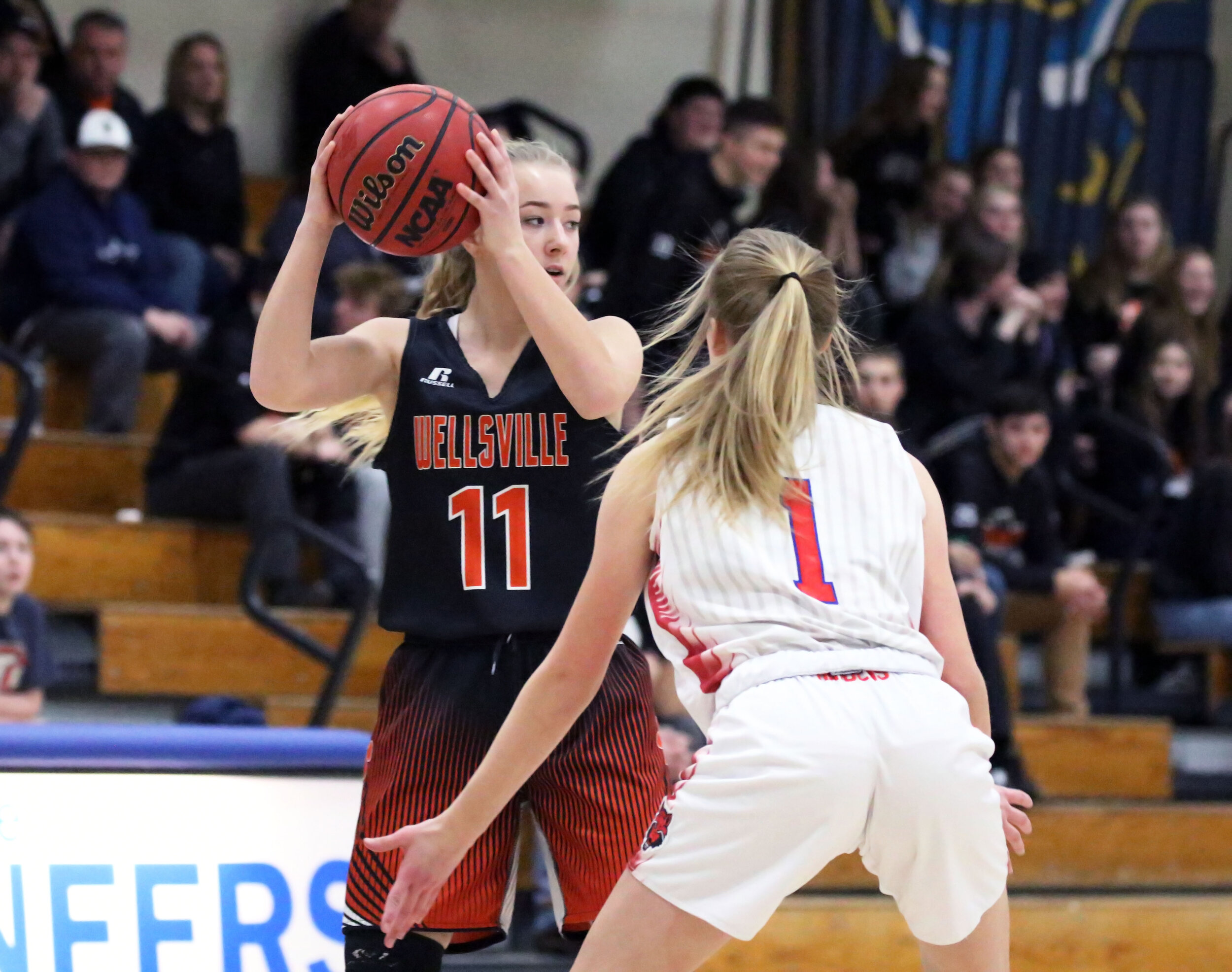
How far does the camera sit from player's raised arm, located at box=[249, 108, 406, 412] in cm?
263

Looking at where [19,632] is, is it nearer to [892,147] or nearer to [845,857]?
[845,857]

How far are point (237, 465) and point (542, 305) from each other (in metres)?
3.52

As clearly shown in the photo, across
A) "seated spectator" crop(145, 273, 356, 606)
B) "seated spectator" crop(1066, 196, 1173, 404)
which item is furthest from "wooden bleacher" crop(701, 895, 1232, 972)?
"seated spectator" crop(1066, 196, 1173, 404)

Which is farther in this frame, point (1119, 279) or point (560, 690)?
point (1119, 279)

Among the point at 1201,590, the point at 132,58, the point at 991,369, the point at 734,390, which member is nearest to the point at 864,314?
the point at 991,369

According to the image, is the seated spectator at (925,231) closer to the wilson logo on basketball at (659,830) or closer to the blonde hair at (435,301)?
the blonde hair at (435,301)

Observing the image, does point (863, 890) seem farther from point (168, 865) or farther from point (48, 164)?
point (48, 164)

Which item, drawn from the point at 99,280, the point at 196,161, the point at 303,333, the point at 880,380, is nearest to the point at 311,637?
the point at 99,280

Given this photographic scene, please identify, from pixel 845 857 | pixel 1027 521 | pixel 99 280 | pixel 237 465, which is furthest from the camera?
pixel 1027 521

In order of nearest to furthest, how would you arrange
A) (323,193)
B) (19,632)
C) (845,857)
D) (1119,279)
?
(323,193) → (19,632) → (845,857) → (1119,279)

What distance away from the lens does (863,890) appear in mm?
5582

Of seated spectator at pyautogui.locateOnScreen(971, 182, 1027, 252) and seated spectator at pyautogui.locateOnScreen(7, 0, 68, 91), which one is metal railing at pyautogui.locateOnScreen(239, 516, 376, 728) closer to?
seated spectator at pyautogui.locateOnScreen(7, 0, 68, 91)

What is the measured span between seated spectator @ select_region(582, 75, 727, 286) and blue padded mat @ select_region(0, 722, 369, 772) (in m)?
3.88

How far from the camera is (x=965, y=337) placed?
23.0ft
